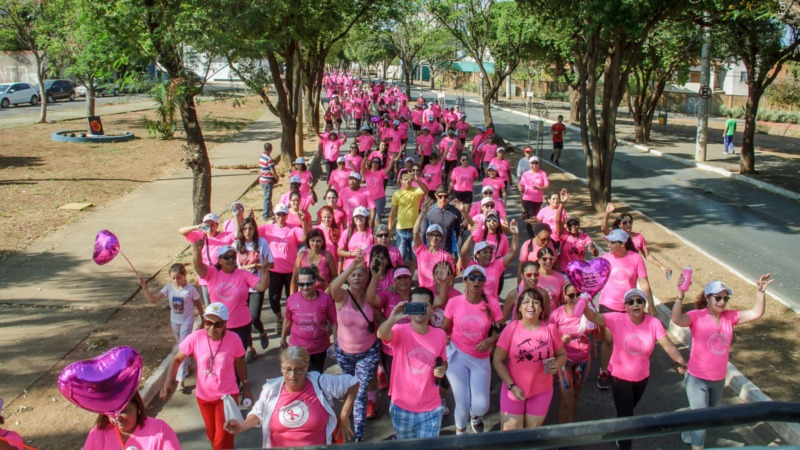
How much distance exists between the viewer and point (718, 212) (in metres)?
16.6

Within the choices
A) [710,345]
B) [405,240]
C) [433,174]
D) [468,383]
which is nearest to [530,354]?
[468,383]

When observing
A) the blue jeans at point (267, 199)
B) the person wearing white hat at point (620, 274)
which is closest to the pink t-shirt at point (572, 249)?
the person wearing white hat at point (620, 274)

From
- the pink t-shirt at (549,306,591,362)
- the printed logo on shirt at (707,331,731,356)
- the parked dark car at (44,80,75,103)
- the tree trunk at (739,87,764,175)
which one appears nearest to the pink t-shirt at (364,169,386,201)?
the pink t-shirt at (549,306,591,362)

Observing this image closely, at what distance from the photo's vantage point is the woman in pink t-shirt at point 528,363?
5.06m

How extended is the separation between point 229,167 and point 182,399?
15.1 meters

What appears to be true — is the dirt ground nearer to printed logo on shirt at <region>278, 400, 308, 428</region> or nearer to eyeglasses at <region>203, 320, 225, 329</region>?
eyeglasses at <region>203, 320, 225, 329</region>

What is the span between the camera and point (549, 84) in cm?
6750

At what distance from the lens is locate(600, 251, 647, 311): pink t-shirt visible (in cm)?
693

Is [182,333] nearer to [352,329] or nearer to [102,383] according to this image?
[352,329]

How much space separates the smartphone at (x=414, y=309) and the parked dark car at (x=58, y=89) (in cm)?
4538

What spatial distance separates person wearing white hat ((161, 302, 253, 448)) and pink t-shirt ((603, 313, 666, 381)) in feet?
9.86

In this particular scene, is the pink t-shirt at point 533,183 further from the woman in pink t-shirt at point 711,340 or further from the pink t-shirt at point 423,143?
the woman in pink t-shirt at point 711,340

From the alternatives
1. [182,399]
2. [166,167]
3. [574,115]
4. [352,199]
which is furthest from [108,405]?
[574,115]

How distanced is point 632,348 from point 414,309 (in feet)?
6.13
